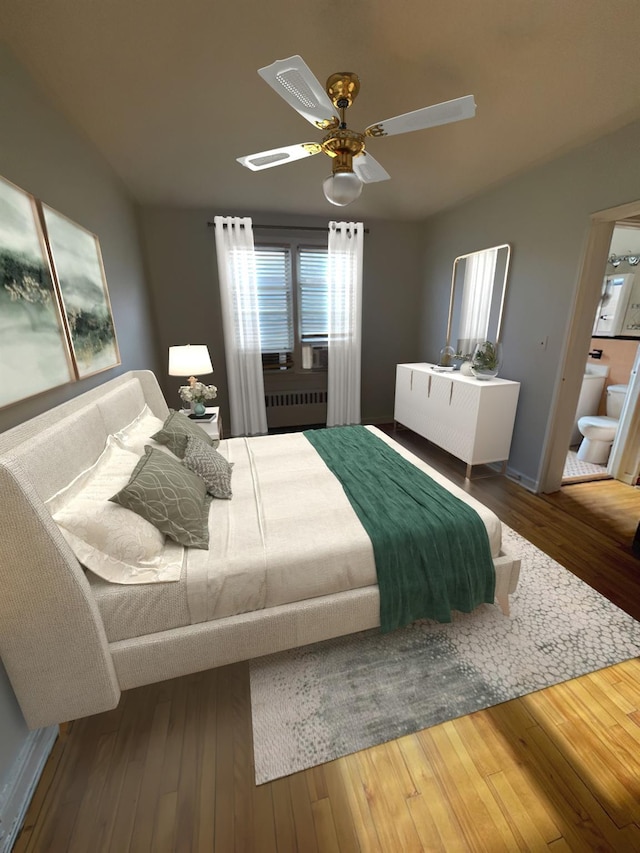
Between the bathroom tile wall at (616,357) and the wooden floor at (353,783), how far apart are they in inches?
128

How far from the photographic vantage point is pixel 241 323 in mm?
3785

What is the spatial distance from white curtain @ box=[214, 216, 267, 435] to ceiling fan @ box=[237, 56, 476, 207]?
77.0 inches

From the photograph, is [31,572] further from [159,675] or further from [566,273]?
[566,273]

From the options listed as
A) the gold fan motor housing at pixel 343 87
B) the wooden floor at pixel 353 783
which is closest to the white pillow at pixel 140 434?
the wooden floor at pixel 353 783

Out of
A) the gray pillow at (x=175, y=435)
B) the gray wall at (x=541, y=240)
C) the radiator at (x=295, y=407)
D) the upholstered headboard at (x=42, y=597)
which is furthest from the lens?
the radiator at (x=295, y=407)

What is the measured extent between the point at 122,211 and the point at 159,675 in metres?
3.34

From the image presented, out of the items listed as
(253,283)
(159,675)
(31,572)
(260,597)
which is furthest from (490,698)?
(253,283)

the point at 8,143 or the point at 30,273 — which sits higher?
the point at 8,143

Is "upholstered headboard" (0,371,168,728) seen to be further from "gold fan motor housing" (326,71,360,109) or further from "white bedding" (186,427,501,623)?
"gold fan motor housing" (326,71,360,109)

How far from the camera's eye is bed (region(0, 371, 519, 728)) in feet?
3.28

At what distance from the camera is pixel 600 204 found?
2.21 m

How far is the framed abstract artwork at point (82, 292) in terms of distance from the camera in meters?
1.66

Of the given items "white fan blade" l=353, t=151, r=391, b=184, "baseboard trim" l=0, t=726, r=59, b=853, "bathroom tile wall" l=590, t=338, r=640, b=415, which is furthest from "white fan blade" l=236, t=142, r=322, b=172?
"bathroom tile wall" l=590, t=338, r=640, b=415

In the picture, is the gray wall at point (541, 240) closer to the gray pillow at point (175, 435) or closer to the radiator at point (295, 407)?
the radiator at point (295, 407)
